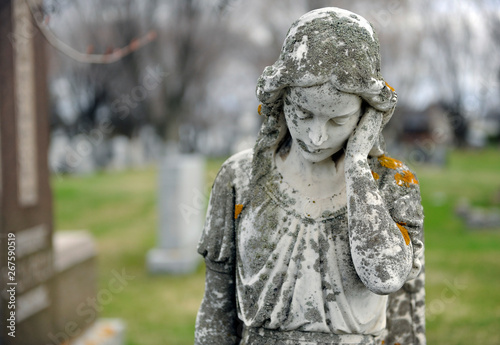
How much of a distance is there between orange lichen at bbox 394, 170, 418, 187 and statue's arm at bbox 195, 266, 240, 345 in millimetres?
714

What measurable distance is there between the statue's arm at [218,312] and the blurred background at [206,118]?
3.21 metres

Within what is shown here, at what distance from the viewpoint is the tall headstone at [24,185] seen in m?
4.89

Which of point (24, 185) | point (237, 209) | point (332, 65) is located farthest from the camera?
point (24, 185)

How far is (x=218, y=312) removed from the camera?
1.97 metres

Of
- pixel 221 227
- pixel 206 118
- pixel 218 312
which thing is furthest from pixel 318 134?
pixel 206 118

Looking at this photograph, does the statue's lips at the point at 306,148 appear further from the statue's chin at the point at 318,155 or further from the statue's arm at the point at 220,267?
the statue's arm at the point at 220,267

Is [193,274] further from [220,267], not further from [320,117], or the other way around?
[320,117]

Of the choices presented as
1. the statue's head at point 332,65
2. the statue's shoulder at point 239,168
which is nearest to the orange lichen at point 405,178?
the statue's head at point 332,65

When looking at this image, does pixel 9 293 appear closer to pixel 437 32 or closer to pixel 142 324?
pixel 142 324

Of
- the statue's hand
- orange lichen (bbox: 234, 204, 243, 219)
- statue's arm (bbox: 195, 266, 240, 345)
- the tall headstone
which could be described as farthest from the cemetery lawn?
the statue's hand

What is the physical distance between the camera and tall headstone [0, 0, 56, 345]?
4.89 m

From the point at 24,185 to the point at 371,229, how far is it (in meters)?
4.54

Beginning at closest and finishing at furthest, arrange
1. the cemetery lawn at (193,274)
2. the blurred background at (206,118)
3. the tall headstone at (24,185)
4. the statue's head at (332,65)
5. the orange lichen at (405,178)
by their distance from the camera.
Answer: the statue's head at (332,65) < the orange lichen at (405,178) < the tall headstone at (24,185) < the cemetery lawn at (193,274) < the blurred background at (206,118)

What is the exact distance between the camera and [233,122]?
37.8m
